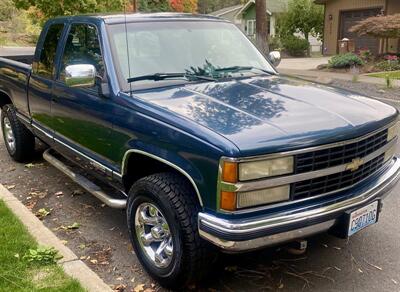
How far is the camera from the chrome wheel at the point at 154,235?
333cm

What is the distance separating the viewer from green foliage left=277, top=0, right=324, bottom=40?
31109mm

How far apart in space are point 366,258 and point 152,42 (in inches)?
99.9

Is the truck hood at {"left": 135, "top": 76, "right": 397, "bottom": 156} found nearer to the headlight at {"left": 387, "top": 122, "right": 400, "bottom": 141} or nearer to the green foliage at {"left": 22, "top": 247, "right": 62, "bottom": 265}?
the headlight at {"left": 387, "top": 122, "right": 400, "bottom": 141}

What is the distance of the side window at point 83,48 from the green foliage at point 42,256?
148cm

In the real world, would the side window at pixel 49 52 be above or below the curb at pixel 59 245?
above

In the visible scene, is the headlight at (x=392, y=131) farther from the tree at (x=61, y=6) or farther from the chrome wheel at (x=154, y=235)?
the tree at (x=61, y=6)

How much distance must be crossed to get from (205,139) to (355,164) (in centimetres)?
109

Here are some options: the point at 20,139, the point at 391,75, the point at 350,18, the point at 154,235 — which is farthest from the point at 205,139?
the point at 350,18

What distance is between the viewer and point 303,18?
31.3 meters

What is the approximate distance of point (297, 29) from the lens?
105ft

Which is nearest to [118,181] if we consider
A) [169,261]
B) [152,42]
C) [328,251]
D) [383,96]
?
[169,261]

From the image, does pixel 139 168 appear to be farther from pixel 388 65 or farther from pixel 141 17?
pixel 388 65

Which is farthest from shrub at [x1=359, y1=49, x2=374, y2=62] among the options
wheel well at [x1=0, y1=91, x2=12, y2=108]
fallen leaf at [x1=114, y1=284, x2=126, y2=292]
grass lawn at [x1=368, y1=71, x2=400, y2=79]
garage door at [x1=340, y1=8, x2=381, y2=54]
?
fallen leaf at [x1=114, y1=284, x2=126, y2=292]

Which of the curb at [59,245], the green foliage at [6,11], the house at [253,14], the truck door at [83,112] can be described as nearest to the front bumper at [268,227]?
the curb at [59,245]
